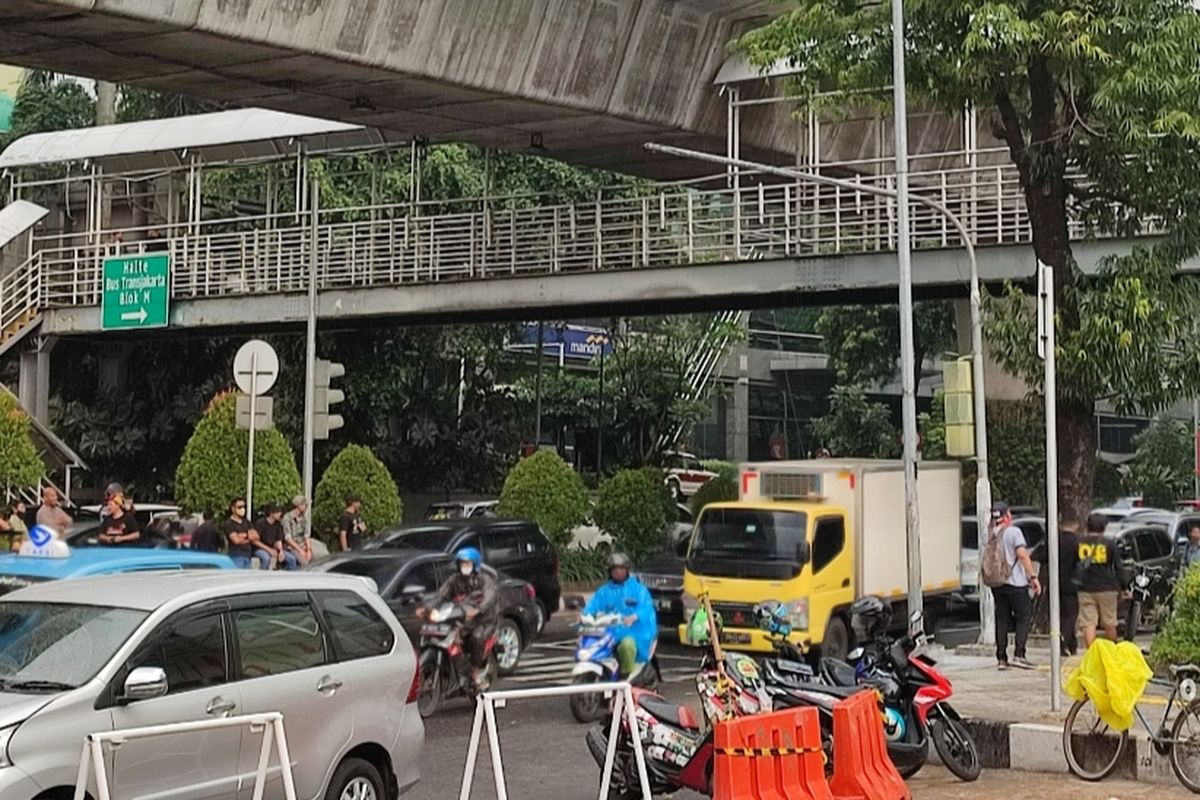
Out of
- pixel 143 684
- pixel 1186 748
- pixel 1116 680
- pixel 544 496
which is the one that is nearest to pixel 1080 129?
pixel 1116 680

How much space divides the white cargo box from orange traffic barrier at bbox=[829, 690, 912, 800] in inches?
338

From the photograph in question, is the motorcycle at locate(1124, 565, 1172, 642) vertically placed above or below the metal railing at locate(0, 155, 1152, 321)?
below

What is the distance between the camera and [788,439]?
6347 centimetres

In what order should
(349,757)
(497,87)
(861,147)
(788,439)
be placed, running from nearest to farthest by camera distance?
(349,757)
(497,87)
(861,147)
(788,439)

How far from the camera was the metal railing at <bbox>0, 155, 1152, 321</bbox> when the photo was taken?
88.1ft

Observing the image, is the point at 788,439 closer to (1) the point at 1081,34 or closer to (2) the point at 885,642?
(1) the point at 1081,34

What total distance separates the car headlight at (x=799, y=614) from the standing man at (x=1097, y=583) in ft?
10.1

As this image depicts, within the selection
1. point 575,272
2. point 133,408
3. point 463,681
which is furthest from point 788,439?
point 463,681

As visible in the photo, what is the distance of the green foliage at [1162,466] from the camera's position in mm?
48562

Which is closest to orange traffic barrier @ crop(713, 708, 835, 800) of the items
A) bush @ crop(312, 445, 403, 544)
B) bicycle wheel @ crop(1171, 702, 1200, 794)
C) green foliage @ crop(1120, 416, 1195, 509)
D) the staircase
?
bicycle wheel @ crop(1171, 702, 1200, 794)

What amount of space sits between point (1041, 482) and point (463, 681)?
18.0m

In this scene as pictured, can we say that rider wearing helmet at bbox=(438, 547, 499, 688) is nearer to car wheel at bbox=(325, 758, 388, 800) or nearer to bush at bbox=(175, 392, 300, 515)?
car wheel at bbox=(325, 758, 388, 800)

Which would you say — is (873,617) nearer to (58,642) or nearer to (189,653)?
(189,653)

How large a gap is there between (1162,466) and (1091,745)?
132ft
